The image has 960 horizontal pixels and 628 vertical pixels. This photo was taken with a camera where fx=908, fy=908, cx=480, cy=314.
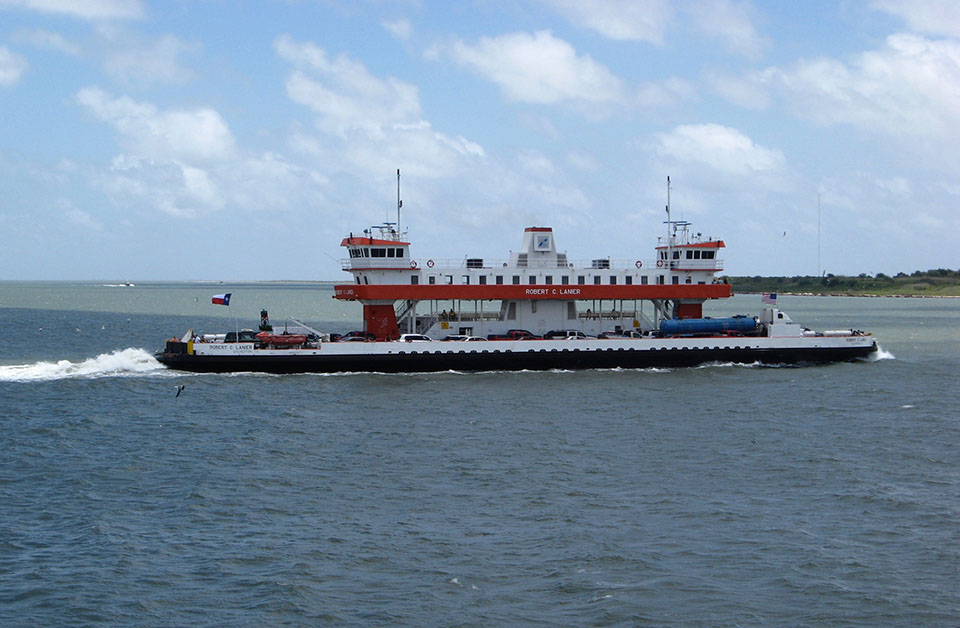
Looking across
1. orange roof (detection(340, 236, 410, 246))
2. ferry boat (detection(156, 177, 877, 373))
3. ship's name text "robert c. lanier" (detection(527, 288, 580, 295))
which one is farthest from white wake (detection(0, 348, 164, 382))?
ship's name text "robert c. lanier" (detection(527, 288, 580, 295))

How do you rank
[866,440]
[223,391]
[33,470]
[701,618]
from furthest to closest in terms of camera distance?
[223,391]
[866,440]
[33,470]
[701,618]

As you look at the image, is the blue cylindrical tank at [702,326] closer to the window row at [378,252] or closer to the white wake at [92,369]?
the window row at [378,252]

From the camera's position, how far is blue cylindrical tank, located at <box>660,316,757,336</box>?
49750 millimetres

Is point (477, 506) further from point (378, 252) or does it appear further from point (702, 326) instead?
point (702, 326)

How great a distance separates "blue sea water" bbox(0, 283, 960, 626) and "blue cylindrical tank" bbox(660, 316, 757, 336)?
8287 millimetres

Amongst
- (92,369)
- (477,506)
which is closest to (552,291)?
(92,369)

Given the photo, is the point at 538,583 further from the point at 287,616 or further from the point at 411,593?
the point at 287,616

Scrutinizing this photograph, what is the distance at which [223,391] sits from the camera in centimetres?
4109

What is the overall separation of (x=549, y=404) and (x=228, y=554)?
20135mm

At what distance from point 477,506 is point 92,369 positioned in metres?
31.4

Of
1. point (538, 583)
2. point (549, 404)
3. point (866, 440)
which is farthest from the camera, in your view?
point (549, 404)

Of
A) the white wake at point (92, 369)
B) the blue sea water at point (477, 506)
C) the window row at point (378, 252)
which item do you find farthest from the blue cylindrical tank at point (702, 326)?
the white wake at point (92, 369)

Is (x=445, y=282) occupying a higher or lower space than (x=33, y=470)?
higher

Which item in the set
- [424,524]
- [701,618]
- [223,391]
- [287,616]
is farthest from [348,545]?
[223,391]
